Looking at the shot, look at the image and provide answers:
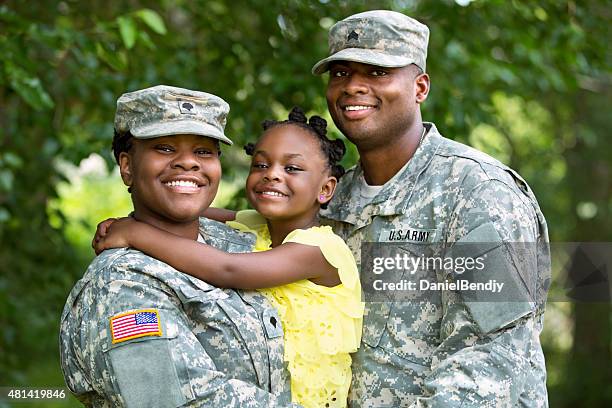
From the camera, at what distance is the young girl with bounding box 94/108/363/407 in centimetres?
282

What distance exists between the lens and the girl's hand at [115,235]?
278 cm

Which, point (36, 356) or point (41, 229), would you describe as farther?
point (36, 356)

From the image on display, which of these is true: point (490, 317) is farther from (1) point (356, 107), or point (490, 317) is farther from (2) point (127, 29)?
(2) point (127, 29)

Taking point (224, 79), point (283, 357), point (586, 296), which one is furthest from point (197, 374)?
point (586, 296)

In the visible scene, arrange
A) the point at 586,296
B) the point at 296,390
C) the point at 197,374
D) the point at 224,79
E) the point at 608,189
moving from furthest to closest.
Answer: the point at 608,189, the point at 586,296, the point at 224,79, the point at 296,390, the point at 197,374

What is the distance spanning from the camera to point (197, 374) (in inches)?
101

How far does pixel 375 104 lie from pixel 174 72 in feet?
6.47

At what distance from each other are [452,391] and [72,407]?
2262 mm

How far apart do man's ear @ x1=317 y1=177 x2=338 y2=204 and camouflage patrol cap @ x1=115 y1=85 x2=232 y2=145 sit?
1.89 ft

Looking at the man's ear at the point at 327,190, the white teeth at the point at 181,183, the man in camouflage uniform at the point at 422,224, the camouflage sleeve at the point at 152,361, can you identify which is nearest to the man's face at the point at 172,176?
the white teeth at the point at 181,183

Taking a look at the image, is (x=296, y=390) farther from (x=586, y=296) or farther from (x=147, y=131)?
(x=586, y=296)

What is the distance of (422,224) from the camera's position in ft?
9.97

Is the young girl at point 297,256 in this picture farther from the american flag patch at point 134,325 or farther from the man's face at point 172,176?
the american flag patch at point 134,325

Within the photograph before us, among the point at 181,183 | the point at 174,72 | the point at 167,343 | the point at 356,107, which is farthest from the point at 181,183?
the point at 174,72
